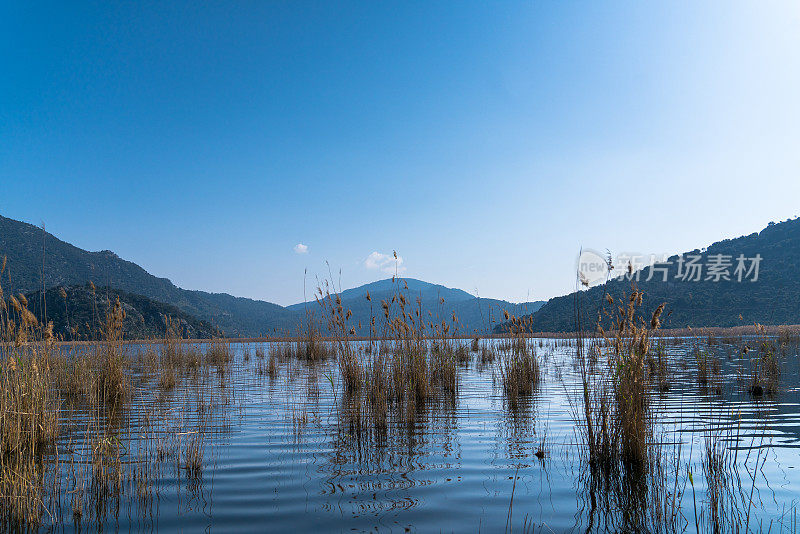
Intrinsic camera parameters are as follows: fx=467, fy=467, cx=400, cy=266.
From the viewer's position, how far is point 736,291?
3831cm

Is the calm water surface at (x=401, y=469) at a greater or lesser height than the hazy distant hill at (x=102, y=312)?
lesser

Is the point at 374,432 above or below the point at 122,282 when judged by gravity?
below

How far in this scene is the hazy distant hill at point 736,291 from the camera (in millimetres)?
35250

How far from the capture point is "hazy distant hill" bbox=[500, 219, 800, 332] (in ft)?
116

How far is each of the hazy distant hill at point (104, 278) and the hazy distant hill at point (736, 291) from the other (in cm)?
2973

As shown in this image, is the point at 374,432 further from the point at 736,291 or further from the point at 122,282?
the point at 122,282

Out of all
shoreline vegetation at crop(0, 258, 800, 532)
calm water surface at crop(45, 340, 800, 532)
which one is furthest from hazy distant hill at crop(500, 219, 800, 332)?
calm water surface at crop(45, 340, 800, 532)

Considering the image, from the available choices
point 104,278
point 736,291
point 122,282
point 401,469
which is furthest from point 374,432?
point 104,278

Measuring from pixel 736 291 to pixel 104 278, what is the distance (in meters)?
62.0

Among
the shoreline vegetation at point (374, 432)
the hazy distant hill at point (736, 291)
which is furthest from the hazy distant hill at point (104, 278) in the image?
the hazy distant hill at point (736, 291)

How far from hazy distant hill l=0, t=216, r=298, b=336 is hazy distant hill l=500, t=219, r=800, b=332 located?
2973 centimetres

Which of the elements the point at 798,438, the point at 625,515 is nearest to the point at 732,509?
the point at 625,515

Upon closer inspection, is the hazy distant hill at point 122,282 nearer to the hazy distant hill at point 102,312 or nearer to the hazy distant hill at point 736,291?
the hazy distant hill at point 102,312

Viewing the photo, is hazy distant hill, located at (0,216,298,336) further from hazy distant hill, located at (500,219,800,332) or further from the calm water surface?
hazy distant hill, located at (500,219,800,332)
